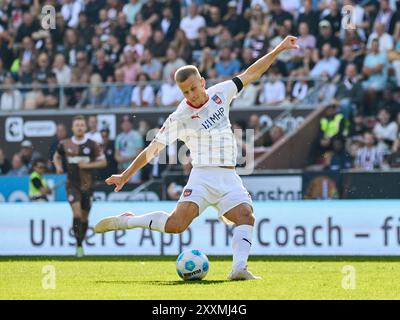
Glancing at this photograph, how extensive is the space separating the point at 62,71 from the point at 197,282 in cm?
1469

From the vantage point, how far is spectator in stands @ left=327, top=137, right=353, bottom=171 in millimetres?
20812

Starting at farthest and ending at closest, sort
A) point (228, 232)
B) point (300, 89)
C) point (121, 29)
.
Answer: point (121, 29) → point (300, 89) → point (228, 232)

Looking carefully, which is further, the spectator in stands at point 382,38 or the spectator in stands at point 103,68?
the spectator in stands at point 103,68

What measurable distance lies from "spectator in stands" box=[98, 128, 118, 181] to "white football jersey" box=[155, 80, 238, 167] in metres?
10.3

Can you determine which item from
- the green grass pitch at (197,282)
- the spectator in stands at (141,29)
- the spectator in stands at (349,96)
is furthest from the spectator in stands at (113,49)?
the green grass pitch at (197,282)

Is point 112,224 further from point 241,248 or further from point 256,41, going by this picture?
point 256,41

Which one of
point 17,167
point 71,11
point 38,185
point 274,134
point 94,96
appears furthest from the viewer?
point 71,11

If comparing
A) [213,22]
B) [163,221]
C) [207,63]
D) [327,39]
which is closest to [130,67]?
[207,63]

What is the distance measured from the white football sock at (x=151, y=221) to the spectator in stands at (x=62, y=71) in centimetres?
1374

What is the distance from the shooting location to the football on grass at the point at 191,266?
11.9 m

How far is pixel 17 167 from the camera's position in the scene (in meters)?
23.3

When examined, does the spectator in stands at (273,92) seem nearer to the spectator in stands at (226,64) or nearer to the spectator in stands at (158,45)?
the spectator in stands at (226,64)

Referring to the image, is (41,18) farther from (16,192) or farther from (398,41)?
(398,41)

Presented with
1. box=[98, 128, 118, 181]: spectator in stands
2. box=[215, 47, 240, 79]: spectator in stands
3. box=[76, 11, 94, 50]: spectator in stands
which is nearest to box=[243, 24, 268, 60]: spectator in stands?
box=[215, 47, 240, 79]: spectator in stands
